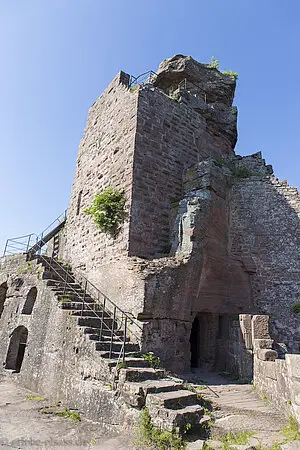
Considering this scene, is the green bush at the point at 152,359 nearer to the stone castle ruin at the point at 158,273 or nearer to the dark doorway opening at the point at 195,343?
the stone castle ruin at the point at 158,273

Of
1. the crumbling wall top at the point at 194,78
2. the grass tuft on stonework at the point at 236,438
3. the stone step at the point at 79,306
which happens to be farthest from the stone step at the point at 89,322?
the crumbling wall top at the point at 194,78

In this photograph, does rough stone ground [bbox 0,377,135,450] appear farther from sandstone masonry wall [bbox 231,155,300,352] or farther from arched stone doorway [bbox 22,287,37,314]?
sandstone masonry wall [bbox 231,155,300,352]

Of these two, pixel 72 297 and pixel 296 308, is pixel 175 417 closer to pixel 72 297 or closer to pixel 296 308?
pixel 72 297

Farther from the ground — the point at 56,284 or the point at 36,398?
the point at 56,284

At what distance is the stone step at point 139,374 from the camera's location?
5.95 m

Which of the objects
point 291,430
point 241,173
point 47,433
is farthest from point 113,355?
point 241,173

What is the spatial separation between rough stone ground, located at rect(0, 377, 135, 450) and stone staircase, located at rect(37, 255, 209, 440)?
616 mm

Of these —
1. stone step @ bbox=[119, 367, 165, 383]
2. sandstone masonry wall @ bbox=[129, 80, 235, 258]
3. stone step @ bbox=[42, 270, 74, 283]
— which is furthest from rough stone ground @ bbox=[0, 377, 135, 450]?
sandstone masonry wall @ bbox=[129, 80, 235, 258]

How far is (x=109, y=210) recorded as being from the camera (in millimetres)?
10109

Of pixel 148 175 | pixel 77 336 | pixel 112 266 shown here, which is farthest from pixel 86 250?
pixel 77 336

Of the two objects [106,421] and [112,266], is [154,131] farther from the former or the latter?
[106,421]

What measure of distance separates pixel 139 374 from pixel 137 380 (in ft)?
0.40

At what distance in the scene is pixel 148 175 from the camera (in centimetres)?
1031

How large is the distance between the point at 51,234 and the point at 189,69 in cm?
1068
